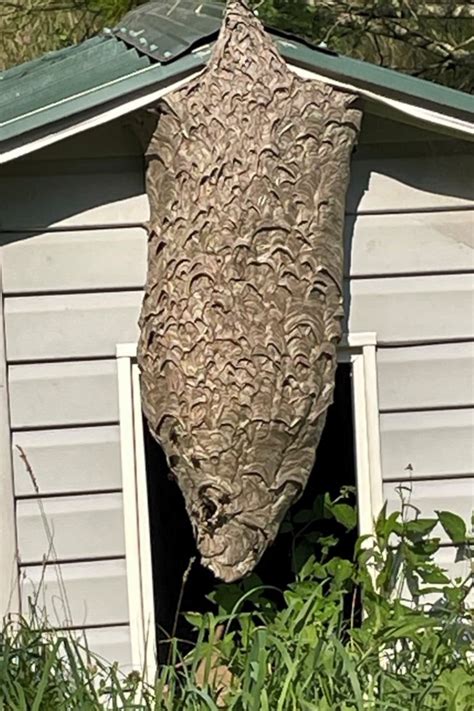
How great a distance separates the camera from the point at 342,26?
7.96 metres

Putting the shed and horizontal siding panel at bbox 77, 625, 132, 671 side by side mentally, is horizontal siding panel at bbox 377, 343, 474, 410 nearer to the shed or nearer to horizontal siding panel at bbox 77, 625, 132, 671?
the shed

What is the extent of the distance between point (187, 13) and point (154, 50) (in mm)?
759

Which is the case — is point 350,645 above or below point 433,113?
below

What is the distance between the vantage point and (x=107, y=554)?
433 centimetres

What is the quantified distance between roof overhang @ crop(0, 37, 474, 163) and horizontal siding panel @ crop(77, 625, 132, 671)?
5.18 feet

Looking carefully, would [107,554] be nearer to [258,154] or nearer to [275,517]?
[275,517]

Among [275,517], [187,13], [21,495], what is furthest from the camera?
[187,13]

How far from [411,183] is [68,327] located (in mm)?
1253

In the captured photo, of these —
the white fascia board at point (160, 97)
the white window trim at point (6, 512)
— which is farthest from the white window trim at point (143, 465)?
the white fascia board at point (160, 97)

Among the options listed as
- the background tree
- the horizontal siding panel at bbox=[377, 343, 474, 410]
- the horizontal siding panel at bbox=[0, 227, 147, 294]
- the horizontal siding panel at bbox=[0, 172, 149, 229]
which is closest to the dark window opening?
the horizontal siding panel at bbox=[377, 343, 474, 410]

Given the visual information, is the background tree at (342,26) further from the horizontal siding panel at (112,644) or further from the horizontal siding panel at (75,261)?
the horizontal siding panel at (112,644)

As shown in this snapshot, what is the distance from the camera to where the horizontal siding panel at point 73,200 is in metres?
4.28

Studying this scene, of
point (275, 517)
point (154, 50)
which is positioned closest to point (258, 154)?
point (154, 50)

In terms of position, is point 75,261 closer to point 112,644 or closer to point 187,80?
point 187,80
